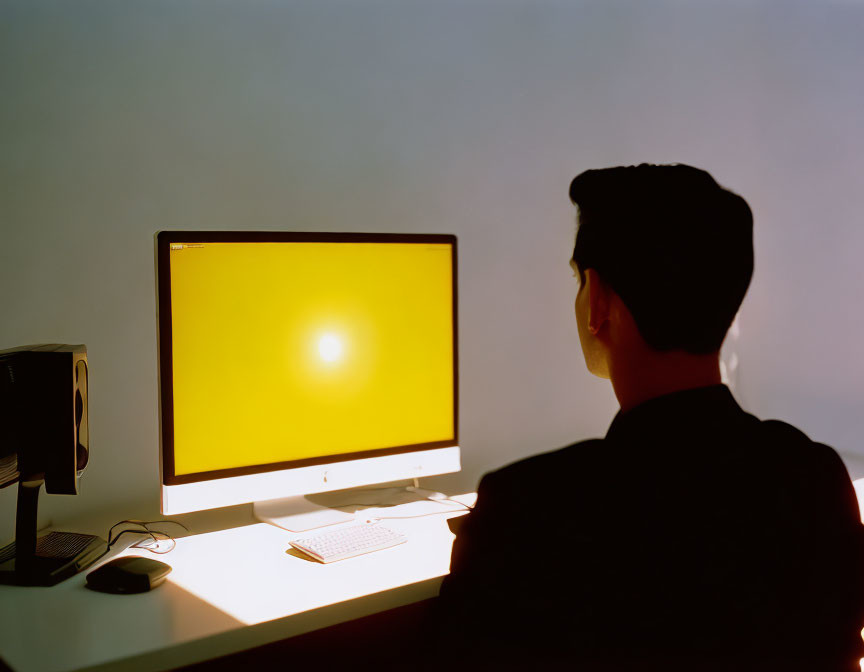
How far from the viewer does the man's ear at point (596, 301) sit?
1064mm

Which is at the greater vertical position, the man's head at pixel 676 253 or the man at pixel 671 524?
the man's head at pixel 676 253

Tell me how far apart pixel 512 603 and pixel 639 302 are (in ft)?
1.36

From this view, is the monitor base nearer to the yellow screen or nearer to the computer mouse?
the computer mouse

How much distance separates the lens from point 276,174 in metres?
1.87

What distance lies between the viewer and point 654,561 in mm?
812

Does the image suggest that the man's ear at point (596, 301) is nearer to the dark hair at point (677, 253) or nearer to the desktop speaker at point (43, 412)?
the dark hair at point (677, 253)

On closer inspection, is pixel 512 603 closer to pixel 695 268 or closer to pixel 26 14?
pixel 695 268

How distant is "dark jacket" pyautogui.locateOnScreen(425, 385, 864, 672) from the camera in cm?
81

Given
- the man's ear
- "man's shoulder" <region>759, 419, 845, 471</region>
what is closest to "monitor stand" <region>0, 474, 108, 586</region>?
the man's ear

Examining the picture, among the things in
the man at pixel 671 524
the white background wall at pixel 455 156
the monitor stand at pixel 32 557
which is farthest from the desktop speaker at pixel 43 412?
the man at pixel 671 524

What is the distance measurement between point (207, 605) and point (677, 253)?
0.91 meters

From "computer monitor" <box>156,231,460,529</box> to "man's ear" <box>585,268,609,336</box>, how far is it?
0.71m

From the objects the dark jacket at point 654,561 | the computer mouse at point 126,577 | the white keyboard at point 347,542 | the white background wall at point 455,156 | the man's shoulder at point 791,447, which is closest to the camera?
the dark jacket at point 654,561

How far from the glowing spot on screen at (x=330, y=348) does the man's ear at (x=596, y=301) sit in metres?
0.71
